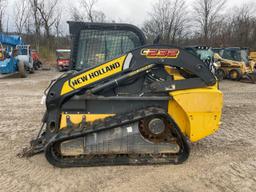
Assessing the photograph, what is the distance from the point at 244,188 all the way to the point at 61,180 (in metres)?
2.26

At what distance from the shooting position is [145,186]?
304 centimetres

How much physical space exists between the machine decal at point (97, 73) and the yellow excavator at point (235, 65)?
11.8 m

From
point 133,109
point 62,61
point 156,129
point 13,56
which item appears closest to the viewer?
point 156,129

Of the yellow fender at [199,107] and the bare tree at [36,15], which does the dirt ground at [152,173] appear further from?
A: the bare tree at [36,15]

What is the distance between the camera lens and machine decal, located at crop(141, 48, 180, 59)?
3.54 m

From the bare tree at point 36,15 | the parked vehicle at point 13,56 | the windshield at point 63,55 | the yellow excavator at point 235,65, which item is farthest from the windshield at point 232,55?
the bare tree at point 36,15

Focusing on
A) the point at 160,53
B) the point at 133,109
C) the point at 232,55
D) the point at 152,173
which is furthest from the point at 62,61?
the point at 152,173

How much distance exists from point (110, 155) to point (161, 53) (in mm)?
1631

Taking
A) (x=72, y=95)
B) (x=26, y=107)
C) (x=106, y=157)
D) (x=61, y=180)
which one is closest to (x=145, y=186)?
(x=106, y=157)

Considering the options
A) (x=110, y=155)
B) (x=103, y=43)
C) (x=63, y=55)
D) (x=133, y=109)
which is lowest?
(x=110, y=155)

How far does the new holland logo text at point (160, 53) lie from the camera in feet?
11.6

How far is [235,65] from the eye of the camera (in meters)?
14.5

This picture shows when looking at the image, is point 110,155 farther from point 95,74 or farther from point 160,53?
point 160,53

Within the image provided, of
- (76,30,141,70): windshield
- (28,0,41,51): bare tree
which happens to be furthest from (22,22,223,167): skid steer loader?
(28,0,41,51): bare tree
